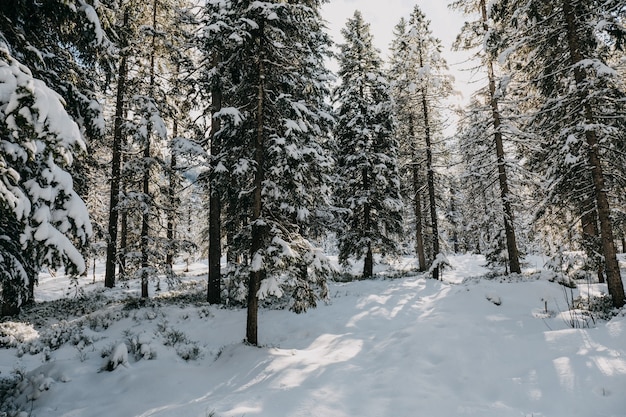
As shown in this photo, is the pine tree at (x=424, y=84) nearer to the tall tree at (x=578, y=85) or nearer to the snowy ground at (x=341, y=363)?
the tall tree at (x=578, y=85)

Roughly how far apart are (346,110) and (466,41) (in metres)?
7.66

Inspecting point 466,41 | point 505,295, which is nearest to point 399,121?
point 466,41

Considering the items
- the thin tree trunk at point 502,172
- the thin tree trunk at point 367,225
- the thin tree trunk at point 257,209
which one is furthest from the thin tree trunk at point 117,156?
the thin tree trunk at point 502,172

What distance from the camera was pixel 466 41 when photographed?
16.7 m

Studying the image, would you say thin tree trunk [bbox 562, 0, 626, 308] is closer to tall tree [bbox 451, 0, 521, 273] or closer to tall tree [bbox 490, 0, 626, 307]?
tall tree [bbox 490, 0, 626, 307]

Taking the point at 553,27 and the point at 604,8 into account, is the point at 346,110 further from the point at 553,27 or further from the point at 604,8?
the point at 604,8

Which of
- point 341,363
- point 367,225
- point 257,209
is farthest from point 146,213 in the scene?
point 367,225

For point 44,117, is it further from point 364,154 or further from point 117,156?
point 364,154

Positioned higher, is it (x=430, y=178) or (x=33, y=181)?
(x=430, y=178)

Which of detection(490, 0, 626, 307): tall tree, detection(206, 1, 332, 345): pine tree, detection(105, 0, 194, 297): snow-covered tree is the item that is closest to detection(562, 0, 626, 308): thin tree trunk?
detection(490, 0, 626, 307): tall tree

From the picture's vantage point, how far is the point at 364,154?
20.3 m

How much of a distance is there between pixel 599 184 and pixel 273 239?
9768mm

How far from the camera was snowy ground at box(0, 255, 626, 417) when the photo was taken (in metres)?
5.95

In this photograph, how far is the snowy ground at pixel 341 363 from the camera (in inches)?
234
